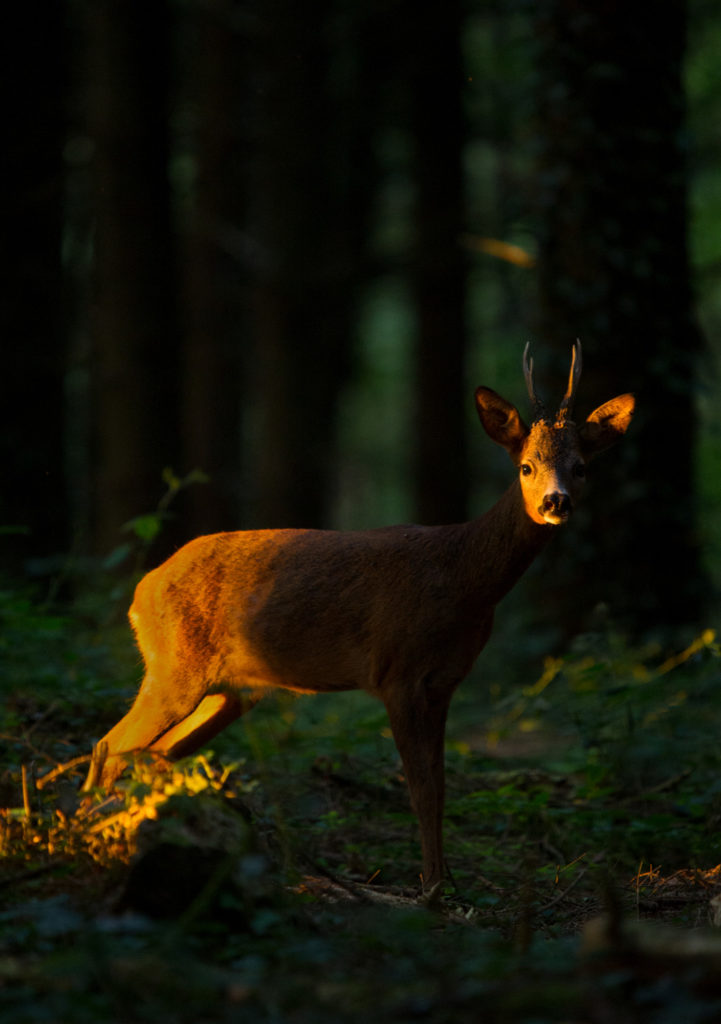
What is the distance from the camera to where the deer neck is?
6.29 meters

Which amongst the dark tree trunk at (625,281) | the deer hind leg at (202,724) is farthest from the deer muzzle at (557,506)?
the dark tree trunk at (625,281)

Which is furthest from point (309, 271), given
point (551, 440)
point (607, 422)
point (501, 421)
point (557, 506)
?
point (557, 506)

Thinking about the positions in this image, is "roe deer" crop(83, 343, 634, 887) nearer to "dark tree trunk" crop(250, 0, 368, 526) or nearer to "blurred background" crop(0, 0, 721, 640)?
"blurred background" crop(0, 0, 721, 640)

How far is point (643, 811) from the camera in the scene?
707cm

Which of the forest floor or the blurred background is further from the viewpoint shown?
the blurred background

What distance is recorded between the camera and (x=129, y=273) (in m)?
12.7

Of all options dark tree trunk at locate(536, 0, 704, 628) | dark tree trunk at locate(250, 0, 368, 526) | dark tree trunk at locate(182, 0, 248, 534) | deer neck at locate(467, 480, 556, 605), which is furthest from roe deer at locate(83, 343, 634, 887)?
dark tree trunk at locate(182, 0, 248, 534)

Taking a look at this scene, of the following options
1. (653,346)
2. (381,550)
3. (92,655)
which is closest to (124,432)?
(92,655)

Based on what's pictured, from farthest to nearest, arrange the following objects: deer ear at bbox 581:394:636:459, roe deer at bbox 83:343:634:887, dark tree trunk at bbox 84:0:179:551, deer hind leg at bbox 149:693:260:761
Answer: dark tree trunk at bbox 84:0:179:551
deer hind leg at bbox 149:693:260:761
deer ear at bbox 581:394:636:459
roe deer at bbox 83:343:634:887

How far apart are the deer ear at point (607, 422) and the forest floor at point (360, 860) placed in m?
1.71

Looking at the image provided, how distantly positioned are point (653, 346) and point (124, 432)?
5371mm

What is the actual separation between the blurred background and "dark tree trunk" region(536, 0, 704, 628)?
0.02 metres

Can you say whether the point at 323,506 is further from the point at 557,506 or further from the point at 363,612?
the point at 557,506

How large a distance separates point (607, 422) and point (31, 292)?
7440 millimetres
